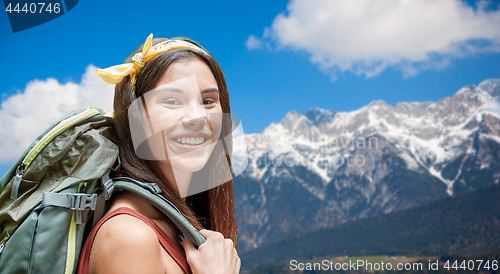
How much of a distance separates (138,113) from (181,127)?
354 millimetres

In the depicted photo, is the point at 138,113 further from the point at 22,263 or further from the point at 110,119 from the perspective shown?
the point at 22,263

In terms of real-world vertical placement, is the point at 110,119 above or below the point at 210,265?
above

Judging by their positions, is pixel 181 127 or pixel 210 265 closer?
pixel 210 265

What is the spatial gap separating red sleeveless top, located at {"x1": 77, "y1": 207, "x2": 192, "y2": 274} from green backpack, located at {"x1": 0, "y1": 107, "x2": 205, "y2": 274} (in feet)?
0.15

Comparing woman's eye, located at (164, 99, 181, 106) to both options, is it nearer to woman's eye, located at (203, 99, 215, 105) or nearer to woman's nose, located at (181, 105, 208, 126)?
woman's nose, located at (181, 105, 208, 126)

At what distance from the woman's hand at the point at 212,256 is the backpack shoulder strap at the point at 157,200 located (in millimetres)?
58

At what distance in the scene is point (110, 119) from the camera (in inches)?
118

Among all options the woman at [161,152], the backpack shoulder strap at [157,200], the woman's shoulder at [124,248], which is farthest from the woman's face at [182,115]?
the woman's shoulder at [124,248]

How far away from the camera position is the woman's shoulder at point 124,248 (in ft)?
7.42

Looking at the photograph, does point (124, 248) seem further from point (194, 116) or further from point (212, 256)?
point (194, 116)

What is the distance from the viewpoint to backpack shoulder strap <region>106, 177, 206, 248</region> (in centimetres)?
256

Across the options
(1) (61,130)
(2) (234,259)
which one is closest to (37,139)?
(1) (61,130)

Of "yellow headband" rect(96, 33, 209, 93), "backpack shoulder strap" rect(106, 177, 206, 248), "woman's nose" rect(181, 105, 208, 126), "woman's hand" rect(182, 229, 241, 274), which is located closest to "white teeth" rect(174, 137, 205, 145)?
"woman's nose" rect(181, 105, 208, 126)

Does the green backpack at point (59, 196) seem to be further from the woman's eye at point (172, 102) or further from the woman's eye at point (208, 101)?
Result: the woman's eye at point (208, 101)
